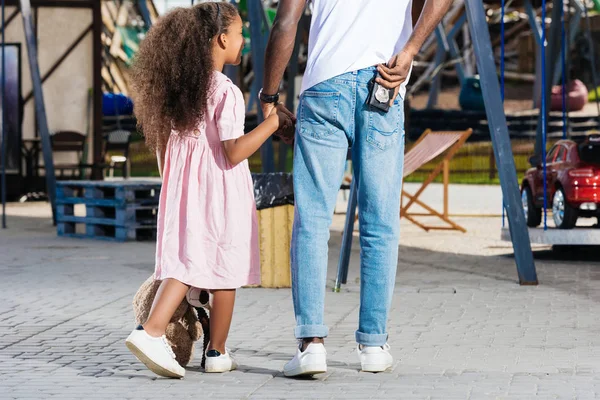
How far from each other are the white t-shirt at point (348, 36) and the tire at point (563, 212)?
5.28 meters

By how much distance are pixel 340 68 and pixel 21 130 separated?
15703mm

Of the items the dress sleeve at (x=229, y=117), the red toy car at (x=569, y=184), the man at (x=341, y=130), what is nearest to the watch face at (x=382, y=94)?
the man at (x=341, y=130)

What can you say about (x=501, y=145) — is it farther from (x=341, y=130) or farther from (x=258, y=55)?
(x=258, y=55)

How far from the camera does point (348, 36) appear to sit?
509 centimetres

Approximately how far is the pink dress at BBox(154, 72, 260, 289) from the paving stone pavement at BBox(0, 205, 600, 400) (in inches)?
17.0

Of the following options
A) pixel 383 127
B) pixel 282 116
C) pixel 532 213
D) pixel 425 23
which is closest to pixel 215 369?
pixel 282 116

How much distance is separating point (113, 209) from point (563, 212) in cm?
515

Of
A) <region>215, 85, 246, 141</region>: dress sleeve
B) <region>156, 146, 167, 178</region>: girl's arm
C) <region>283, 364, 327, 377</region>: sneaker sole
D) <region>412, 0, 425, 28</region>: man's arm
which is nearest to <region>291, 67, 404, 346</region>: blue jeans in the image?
<region>283, 364, 327, 377</region>: sneaker sole

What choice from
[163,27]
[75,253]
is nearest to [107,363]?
[163,27]

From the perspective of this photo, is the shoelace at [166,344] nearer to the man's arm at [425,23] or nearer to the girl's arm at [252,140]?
the girl's arm at [252,140]

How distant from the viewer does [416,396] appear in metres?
4.71

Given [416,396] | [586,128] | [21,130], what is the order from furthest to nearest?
1. [586,128]
2. [21,130]
3. [416,396]

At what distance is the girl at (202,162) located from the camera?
205 inches

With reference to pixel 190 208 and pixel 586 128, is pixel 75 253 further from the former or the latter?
pixel 586 128
